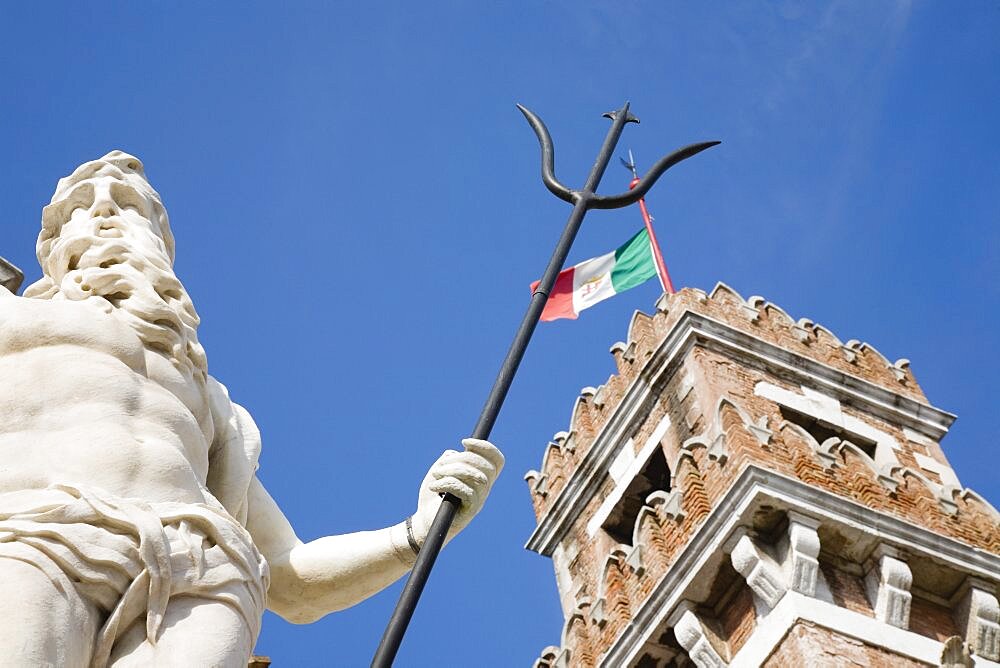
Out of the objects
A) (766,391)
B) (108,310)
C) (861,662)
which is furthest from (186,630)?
(766,391)

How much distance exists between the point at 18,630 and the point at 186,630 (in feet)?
1.31

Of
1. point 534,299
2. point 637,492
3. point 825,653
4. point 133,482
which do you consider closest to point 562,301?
point 637,492

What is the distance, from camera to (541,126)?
6219mm

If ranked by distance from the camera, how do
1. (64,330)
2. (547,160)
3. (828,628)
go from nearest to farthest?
(64,330), (547,160), (828,628)

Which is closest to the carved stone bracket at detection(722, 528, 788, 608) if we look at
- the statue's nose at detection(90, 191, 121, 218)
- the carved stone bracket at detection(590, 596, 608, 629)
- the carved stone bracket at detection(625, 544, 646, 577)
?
the carved stone bracket at detection(625, 544, 646, 577)

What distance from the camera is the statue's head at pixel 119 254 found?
4.02 m

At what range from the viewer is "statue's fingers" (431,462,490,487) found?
13.3 feet

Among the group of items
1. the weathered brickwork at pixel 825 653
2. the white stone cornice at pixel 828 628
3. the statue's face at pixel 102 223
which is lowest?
the statue's face at pixel 102 223

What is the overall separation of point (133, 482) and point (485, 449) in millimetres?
1059

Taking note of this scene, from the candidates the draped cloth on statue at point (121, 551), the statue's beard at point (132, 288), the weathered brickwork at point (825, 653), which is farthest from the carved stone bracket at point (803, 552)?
the draped cloth on statue at point (121, 551)

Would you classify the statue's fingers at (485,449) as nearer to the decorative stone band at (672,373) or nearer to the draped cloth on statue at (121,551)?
the draped cloth on statue at (121,551)

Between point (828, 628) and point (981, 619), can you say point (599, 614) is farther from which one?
point (981, 619)

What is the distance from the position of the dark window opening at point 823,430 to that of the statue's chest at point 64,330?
63.0 feet

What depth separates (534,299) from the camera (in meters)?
4.95
